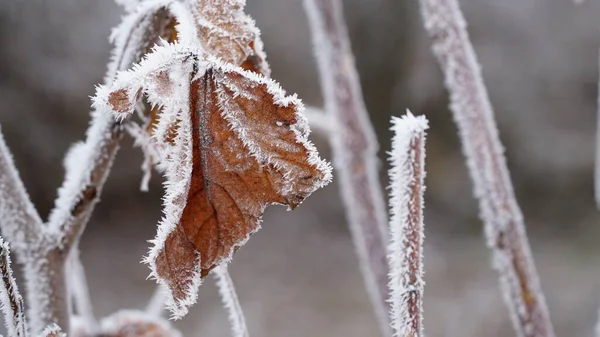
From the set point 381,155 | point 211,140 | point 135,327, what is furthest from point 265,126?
point 381,155

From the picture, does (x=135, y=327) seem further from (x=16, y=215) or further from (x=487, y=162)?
(x=487, y=162)

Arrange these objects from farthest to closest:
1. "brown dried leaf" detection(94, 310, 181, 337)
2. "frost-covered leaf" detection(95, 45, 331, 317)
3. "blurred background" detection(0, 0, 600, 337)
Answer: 1. "blurred background" detection(0, 0, 600, 337)
2. "brown dried leaf" detection(94, 310, 181, 337)
3. "frost-covered leaf" detection(95, 45, 331, 317)

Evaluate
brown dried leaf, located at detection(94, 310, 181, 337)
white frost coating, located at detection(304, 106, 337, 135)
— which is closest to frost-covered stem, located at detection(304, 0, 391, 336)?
white frost coating, located at detection(304, 106, 337, 135)

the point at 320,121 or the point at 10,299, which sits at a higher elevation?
the point at 320,121

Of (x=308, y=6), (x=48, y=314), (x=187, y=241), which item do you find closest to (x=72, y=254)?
(x=48, y=314)

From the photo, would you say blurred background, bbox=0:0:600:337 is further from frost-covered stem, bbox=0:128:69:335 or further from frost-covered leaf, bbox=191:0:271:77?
frost-covered leaf, bbox=191:0:271:77

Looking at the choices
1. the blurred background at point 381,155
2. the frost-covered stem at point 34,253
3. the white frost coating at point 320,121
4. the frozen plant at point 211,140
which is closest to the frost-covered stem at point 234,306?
the frozen plant at point 211,140

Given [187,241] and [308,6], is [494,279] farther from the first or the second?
[187,241]
